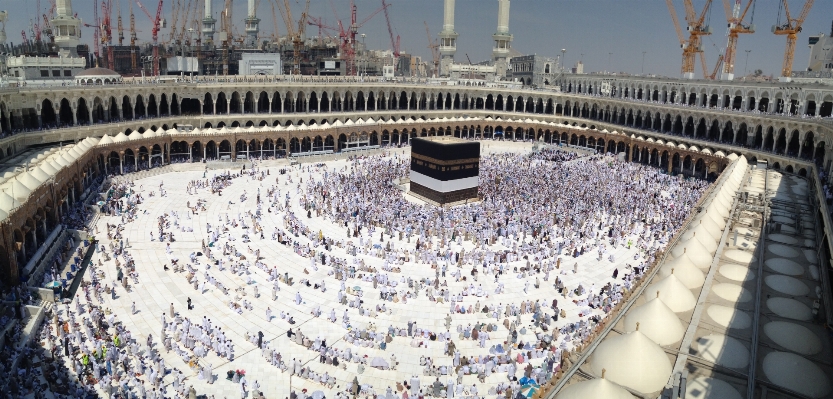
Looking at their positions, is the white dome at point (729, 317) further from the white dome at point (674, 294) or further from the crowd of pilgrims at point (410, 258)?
the crowd of pilgrims at point (410, 258)

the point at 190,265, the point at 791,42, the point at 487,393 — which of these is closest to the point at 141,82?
the point at 190,265

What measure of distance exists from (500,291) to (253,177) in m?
25.0

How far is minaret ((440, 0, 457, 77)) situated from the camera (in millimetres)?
74938

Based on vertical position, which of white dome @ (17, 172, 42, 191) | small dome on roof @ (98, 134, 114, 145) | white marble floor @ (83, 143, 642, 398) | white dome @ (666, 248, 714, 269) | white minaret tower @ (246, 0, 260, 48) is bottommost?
white marble floor @ (83, 143, 642, 398)

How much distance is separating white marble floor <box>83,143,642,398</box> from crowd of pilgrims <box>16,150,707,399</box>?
0.68 feet

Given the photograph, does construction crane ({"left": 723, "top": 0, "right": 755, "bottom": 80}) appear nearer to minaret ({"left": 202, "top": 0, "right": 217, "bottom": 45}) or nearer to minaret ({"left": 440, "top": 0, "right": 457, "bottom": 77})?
minaret ({"left": 440, "top": 0, "right": 457, "bottom": 77})

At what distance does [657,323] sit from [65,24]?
6361cm

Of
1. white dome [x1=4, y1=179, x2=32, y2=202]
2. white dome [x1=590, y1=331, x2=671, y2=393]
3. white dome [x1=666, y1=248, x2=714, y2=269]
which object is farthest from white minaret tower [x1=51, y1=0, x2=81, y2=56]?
white dome [x1=590, y1=331, x2=671, y2=393]

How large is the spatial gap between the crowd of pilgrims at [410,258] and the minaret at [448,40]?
37432 mm

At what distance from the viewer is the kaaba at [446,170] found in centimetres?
3466

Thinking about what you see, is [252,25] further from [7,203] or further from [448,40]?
[7,203]

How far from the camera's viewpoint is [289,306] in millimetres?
20344

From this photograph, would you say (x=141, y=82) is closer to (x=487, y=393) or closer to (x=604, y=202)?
(x=604, y=202)

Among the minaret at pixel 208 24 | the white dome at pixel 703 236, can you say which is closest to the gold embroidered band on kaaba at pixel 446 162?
the white dome at pixel 703 236
